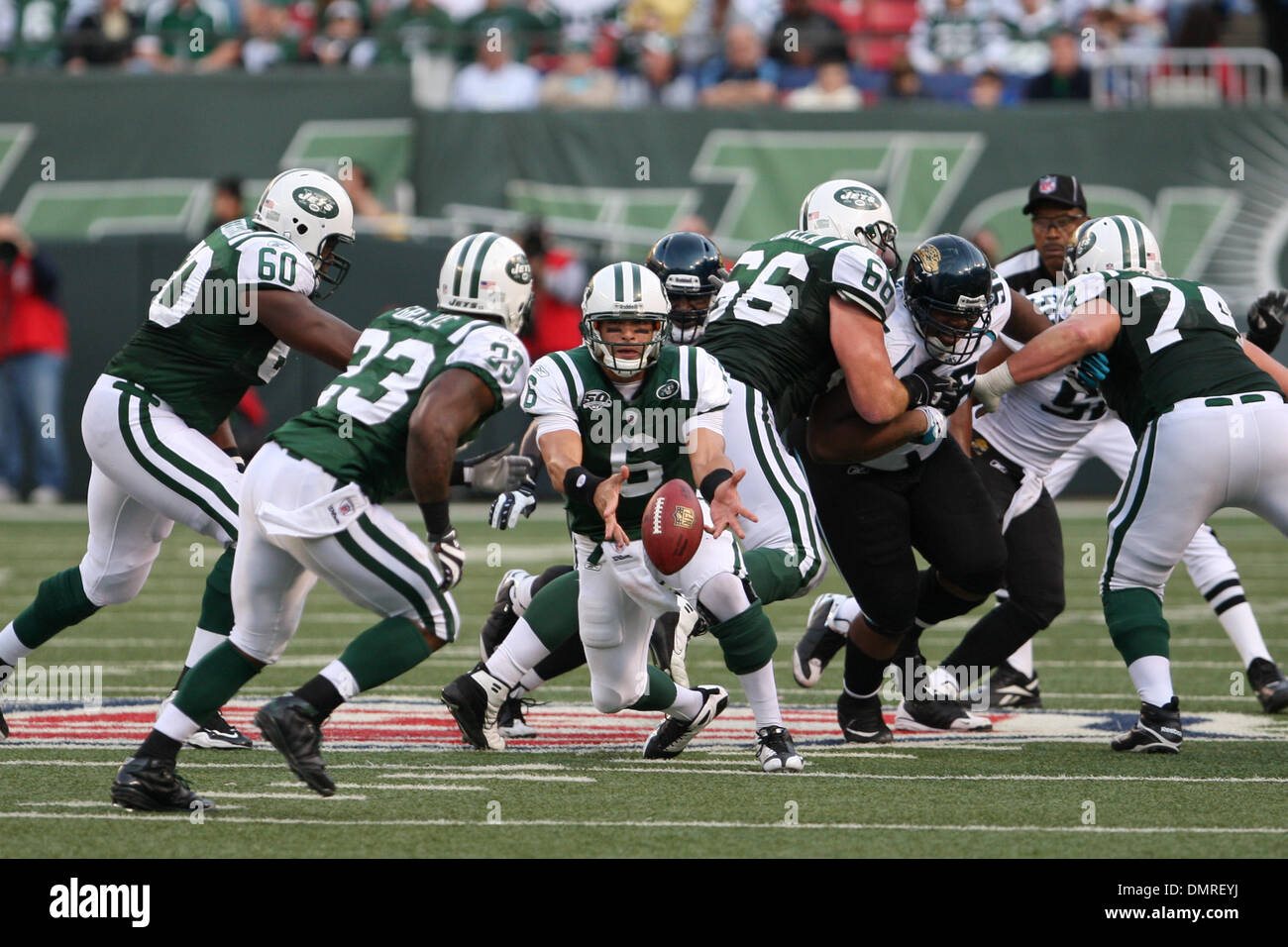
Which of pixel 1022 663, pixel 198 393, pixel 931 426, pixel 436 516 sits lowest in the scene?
pixel 1022 663

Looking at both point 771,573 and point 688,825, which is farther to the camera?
point 771,573

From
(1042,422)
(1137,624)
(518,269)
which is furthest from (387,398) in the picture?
(1042,422)

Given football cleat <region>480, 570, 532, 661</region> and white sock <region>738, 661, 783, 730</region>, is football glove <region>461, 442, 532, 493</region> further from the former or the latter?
football cleat <region>480, 570, 532, 661</region>

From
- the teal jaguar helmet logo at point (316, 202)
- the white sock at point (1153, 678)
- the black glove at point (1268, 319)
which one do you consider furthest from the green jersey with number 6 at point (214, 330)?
the black glove at point (1268, 319)

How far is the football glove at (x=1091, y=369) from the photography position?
5895mm

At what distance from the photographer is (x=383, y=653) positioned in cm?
475

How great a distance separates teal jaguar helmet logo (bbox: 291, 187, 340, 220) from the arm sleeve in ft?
5.15

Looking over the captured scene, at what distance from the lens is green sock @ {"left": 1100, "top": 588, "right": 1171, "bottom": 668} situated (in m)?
5.71

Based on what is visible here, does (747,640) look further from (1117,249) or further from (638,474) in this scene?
(1117,249)

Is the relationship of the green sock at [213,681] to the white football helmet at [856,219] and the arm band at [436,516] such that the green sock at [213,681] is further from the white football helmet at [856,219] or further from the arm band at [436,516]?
the white football helmet at [856,219]

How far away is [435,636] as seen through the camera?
4.82 meters

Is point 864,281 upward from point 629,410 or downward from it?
upward

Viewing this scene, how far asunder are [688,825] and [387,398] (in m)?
1.33

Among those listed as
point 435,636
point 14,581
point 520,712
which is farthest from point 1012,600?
point 14,581
